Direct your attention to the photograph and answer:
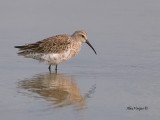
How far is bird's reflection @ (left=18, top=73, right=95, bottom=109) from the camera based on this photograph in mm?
9781

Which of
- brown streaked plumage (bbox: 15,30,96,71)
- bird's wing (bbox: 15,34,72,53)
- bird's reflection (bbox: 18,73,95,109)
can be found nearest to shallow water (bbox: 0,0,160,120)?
bird's reflection (bbox: 18,73,95,109)

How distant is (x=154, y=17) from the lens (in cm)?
1825

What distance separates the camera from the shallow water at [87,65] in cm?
925

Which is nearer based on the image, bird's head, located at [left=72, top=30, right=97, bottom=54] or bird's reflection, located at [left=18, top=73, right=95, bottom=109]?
bird's reflection, located at [left=18, top=73, right=95, bottom=109]

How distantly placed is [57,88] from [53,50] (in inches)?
112

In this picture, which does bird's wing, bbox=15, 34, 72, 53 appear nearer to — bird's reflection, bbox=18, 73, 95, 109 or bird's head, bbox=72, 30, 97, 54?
bird's head, bbox=72, 30, 97, 54

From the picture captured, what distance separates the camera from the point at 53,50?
13.8 metres

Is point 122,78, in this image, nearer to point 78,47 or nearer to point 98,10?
point 78,47

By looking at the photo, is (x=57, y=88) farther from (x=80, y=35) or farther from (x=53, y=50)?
(x=80, y=35)

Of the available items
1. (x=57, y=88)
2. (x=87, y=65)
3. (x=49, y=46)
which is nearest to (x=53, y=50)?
(x=49, y=46)

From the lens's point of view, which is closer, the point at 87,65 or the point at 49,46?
the point at 87,65

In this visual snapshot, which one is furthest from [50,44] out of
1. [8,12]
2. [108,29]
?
[8,12]

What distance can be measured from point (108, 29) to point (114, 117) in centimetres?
836

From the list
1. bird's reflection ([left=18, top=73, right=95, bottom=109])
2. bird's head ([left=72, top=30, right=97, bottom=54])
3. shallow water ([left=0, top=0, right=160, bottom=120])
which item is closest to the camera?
shallow water ([left=0, top=0, right=160, bottom=120])
